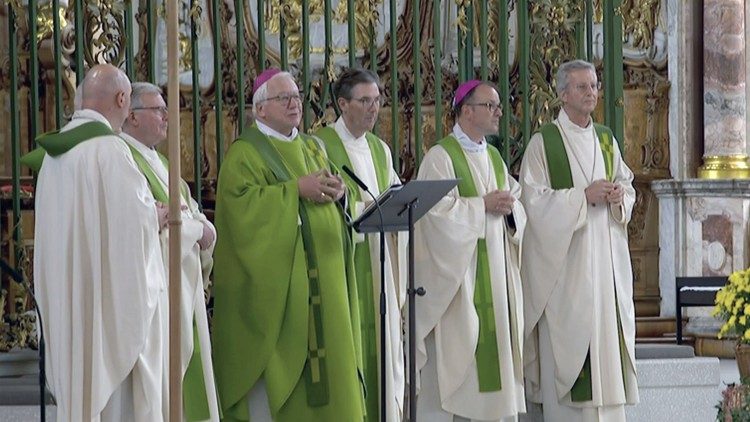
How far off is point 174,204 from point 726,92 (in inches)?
425

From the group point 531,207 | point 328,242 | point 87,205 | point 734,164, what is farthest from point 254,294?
point 734,164

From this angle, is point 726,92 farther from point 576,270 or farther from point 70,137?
point 70,137

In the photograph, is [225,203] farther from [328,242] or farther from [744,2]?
[744,2]

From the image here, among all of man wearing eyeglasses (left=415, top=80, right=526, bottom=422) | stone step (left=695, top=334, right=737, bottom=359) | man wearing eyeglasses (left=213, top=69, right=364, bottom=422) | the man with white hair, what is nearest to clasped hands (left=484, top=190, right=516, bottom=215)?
man wearing eyeglasses (left=415, top=80, right=526, bottom=422)

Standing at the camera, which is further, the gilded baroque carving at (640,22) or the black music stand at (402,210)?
the gilded baroque carving at (640,22)

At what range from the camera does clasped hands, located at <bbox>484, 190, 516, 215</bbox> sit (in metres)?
8.52

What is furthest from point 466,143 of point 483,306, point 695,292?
point 695,292

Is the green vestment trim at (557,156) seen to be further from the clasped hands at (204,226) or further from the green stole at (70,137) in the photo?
the green stole at (70,137)

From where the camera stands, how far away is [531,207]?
891cm

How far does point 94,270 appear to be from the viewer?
6.88 metres

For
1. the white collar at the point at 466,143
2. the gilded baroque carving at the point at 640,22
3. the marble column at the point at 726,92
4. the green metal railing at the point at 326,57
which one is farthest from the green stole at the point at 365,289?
the marble column at the point at 726,92

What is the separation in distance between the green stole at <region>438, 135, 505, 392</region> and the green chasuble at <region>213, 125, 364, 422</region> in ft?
3.36

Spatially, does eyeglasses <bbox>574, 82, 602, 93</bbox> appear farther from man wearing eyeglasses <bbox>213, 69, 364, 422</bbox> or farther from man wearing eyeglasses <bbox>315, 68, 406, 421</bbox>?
man wearing eyeglasses <bbox>213, 69, 364, 422</bbox>

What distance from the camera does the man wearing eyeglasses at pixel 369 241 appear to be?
816cm
